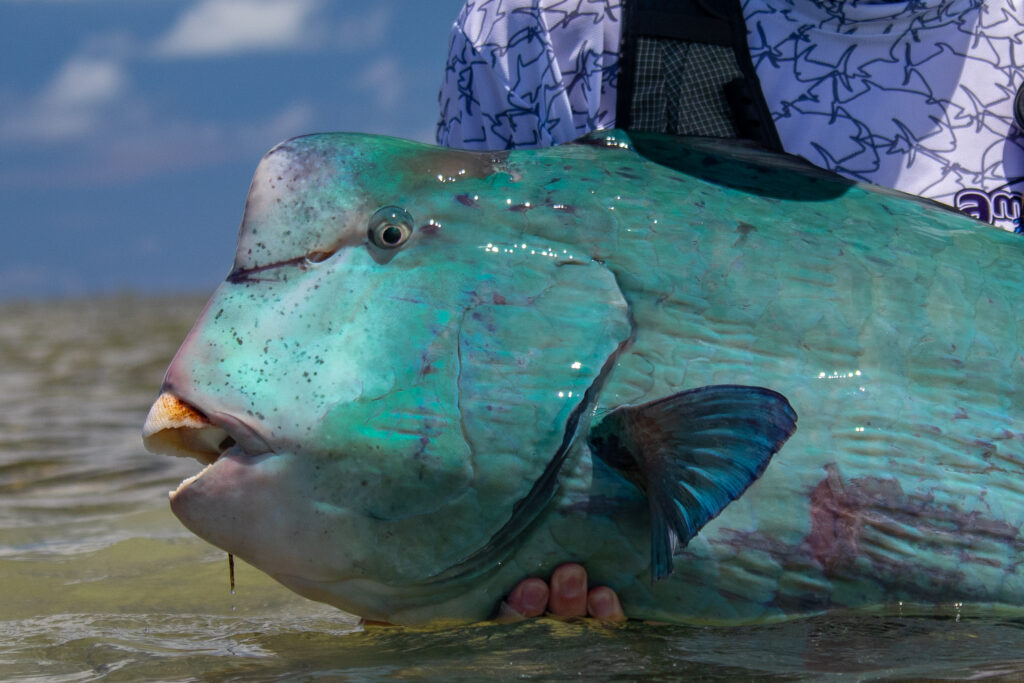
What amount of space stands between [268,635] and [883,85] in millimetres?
1986

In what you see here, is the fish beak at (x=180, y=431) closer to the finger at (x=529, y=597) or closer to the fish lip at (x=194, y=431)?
the fish lip at (x=194, y=431)

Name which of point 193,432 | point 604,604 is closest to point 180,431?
point 193,432

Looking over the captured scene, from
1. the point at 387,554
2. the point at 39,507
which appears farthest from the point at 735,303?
the point at 39,507

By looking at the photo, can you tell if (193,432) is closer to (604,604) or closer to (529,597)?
(529,597)

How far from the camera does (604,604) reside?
88.3 inches

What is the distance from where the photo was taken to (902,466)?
223 cm

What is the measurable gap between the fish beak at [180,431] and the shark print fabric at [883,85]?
4.14ft

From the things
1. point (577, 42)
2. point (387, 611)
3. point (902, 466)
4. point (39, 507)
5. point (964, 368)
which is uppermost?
point (577, 42)

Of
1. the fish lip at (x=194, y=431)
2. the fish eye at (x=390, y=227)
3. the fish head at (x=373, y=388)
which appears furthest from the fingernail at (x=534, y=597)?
the fish eye at (x=390, y=227)

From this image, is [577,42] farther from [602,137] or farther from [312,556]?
[312,556]

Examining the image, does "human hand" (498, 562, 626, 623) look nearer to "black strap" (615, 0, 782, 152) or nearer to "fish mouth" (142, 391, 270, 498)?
"fish mouth" (142, 391, 270, 498)

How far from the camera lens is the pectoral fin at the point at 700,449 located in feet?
6.63

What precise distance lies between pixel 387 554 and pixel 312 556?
136mm

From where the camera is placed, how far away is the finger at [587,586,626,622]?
2.24m
